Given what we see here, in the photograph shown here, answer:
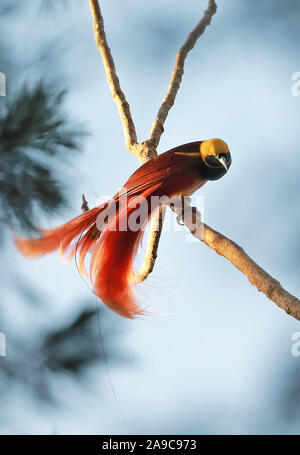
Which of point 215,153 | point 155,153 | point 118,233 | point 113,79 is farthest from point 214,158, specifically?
point 113,79

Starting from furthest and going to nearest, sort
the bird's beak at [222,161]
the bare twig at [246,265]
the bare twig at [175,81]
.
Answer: the bare twig at [175,81], the bird's beak at [222,161], the bare twig at [246,265]

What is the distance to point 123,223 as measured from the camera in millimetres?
1512

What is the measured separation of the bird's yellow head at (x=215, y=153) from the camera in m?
1.65

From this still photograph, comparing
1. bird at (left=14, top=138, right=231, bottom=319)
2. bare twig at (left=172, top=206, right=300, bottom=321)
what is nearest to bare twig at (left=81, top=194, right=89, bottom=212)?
bird at (left=14, top=138, right=231, bottom=319)

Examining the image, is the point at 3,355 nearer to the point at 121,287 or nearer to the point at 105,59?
the point at 121,287

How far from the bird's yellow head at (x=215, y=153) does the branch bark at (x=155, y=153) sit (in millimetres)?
150

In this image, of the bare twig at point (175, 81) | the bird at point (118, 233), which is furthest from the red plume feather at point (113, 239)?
the bare twig at point (175, 81)

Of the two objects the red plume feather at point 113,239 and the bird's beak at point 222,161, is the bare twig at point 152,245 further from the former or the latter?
the bird's beak at point 222,161

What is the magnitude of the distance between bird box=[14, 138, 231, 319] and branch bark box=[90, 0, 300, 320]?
0.08 m

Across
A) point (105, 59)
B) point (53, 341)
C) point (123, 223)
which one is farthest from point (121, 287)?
point (105, 59)

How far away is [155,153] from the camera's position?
178cm

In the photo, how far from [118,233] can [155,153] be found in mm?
359

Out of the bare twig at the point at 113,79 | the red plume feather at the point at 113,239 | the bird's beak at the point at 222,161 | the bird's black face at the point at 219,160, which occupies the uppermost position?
the bare twig at the point at 113,79

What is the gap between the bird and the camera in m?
1.46
